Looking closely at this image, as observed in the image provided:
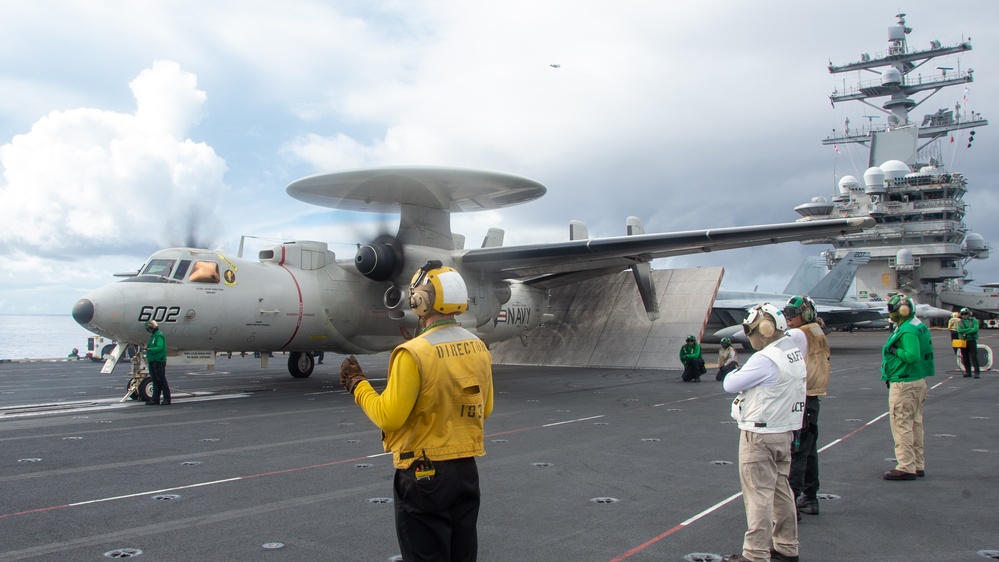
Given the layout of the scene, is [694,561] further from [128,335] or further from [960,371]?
[960,371]

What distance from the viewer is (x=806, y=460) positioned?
6.17 m

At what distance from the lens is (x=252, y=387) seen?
18375mm

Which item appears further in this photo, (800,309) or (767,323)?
(800,309)

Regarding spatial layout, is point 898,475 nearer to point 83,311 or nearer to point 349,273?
point 83,311

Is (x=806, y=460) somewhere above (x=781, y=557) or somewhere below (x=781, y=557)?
above

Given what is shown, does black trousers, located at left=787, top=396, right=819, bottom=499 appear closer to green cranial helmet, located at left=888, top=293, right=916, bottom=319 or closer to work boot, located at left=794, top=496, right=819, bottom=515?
work boot, located at left=794, top=496, right=819, bottom=515

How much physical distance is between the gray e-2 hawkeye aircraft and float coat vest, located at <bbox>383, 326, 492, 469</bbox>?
11767 mm

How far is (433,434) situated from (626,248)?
14731 millimetres

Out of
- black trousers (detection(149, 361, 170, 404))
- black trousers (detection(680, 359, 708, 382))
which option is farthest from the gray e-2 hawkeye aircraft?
black trousers (detection(680, 359, 708, 382))

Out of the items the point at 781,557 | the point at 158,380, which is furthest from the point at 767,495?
the point at 158,380

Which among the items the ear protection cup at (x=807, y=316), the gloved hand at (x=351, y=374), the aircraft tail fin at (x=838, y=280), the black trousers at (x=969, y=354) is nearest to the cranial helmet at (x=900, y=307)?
the ear protection cup at (x=807, y=316)

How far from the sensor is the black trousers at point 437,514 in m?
3.17

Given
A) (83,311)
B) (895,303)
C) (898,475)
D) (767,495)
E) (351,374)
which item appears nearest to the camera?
(351,374)

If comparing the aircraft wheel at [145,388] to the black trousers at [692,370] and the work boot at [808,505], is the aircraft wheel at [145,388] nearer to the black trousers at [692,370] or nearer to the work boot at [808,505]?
the work boot at [808,505]
